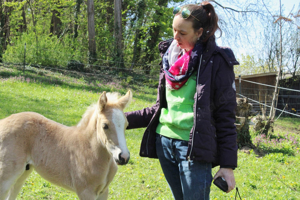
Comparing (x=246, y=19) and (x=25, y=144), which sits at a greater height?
(x=246, y=19)

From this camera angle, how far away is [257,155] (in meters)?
6.82

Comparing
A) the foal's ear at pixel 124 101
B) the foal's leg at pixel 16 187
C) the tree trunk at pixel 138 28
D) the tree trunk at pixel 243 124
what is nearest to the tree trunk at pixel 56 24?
the tree trunk at pixel 138 28

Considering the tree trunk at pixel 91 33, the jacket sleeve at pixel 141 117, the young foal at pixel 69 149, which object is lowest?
the young foal at pixel 69 149

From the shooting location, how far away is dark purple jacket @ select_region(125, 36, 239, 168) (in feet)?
6.21

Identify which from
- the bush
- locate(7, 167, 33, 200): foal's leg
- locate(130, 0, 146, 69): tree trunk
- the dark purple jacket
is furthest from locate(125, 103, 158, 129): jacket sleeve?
locate(130, 0, 146, 69): tree trunk

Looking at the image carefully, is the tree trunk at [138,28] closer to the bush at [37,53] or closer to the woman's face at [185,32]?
the bush at [37,53]

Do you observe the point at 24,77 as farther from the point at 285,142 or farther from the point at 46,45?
the point at 285,142

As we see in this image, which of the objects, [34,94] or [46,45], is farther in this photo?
[46,45]

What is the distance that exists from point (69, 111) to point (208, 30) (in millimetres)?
7554

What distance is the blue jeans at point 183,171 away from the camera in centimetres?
194

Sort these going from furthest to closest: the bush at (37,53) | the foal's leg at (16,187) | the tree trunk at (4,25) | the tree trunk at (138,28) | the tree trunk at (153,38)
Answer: the tree trunk at (153,38), the tree trunk at (138,28), the tree trunk at (4,25), the bush at (37,53), the foal's leg at (16,187)

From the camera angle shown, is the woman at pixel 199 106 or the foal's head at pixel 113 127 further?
the foal's head at pixel 113 127

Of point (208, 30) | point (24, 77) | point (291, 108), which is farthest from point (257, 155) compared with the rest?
point (291, 108)

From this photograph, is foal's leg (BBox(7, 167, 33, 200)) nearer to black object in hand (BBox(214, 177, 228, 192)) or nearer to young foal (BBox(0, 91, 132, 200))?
young foal (BBox(0, 91, 132, 200))
